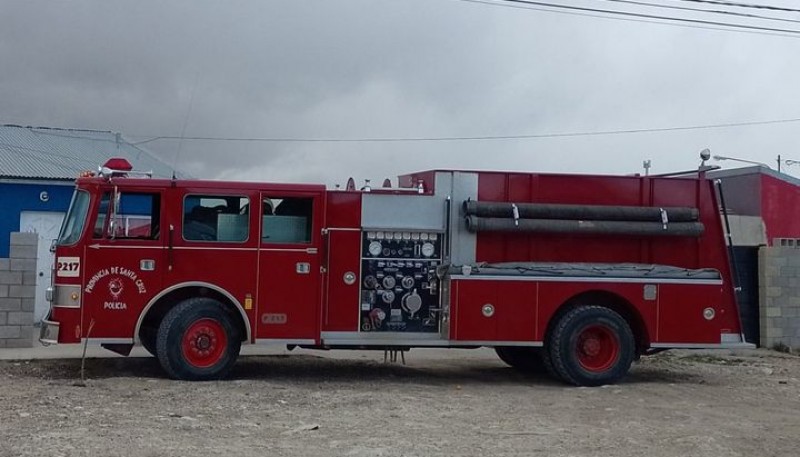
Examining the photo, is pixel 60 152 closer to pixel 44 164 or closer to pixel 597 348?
pixel 44 164

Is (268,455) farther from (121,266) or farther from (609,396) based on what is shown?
(609,396)

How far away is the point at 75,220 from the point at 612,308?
7.33m

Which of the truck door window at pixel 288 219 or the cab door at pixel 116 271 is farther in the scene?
the truck door window at pixel 288 219

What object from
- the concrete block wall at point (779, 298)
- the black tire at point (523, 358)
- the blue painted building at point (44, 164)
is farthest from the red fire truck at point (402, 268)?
Result: the blue painted building at point (44, 164)

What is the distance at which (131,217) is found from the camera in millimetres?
12156

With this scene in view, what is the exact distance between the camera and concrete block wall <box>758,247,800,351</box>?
17.5 meters

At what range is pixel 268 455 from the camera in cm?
830

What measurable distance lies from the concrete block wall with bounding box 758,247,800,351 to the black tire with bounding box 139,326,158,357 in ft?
36.6

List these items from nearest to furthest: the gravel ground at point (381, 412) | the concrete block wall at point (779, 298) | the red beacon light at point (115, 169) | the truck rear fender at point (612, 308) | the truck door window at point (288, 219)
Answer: the gravel ground at point (381, 412) < the red beacon light at point (115, 169) < the truck door window at point (288, 219) < the truck rear fender at point (612, 308) < the concrete block wall at point (779, 298)

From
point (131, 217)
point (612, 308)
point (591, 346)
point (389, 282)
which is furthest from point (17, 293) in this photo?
point (612, 308)

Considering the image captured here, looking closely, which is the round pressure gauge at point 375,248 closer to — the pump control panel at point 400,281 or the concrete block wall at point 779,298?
the pump control panel at point 400,281

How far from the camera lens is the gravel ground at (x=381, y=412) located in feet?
28.6

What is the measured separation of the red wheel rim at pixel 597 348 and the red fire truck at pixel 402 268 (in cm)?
2

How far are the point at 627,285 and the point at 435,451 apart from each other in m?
5.27
